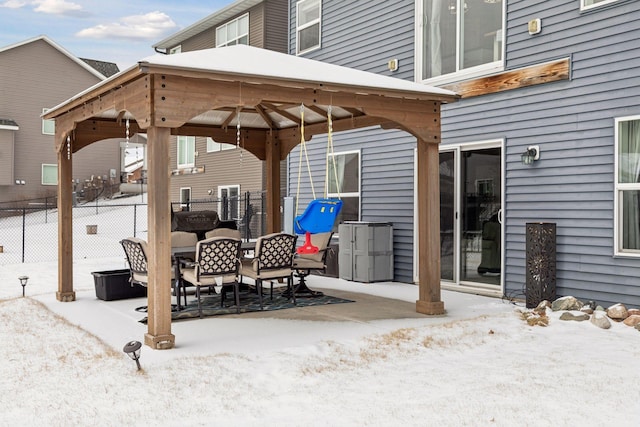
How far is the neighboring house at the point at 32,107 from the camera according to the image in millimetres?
22750

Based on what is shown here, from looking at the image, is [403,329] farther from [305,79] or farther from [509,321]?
[305,79]

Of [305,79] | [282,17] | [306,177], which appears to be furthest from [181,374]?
[282,17]

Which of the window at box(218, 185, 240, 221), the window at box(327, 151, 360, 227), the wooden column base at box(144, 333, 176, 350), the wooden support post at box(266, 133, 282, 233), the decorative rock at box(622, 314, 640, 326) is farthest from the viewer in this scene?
the window at box(218, 185, 240, 221)

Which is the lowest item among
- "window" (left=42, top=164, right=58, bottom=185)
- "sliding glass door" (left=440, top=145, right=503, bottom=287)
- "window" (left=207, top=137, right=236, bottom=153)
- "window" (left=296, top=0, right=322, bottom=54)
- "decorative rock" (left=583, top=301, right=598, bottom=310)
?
"decorative rock" (left=583, top=301, right=598, bottom=310)

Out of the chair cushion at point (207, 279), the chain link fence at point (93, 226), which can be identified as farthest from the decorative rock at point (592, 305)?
the chain link fence at point (93, 226)

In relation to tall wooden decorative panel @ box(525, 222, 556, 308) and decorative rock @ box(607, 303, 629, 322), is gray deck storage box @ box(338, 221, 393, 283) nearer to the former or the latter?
tall wooden decorative panel @ box(525, 222, 556, 308)

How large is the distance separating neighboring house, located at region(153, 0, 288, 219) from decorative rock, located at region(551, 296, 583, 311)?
29.9 feet

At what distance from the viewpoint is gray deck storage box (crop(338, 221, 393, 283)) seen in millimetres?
9828

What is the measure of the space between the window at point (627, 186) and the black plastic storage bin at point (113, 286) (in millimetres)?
5972

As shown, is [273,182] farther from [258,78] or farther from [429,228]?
[258,78]

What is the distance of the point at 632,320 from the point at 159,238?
4843mm

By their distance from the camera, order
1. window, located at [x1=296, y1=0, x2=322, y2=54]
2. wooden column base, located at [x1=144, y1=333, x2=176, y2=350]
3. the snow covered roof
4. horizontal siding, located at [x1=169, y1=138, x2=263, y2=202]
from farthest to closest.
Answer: horizontal siding, located at [x1=169, y1=138, x2=263, y2=202] < window, located at [x1=296, y1=0, x2=322, y2=54] < the snow covered roof < wooden column base, located at [x1=144, y1=333, x2=176, y2=350]

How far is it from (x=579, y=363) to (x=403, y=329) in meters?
Answer: 1.79

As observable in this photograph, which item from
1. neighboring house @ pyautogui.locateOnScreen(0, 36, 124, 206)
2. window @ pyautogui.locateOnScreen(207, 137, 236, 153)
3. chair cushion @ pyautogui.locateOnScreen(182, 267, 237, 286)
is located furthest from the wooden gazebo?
neighboring house @ pyautogui.locateOnScreen(0, 36, 124, 206)
